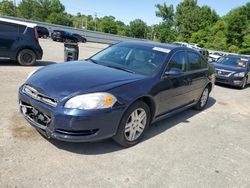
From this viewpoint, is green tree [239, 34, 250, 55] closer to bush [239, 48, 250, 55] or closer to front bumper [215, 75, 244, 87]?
bush [239, 48, 250, 55]

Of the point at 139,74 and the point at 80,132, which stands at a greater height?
the point at 139,74

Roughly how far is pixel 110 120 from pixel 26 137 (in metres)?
1.35

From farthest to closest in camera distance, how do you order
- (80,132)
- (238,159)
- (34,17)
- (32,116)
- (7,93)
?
(34,17) → (7,93) → (238,159) → (32,116) → (80,132)

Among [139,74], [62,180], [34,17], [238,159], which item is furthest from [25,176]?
[34,17]

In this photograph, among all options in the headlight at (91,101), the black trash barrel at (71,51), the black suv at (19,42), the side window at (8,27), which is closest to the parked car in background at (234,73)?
the black trash barrel at (71,51)

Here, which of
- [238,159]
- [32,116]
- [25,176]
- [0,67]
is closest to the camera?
[25,176]

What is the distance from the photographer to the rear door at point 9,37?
30.2ft

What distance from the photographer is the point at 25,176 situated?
3041 millimetres

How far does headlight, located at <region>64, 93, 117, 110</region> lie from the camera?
3375 mm

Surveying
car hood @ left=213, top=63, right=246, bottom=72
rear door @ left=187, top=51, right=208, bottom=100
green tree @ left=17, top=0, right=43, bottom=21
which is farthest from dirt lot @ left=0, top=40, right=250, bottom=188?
green tree @ left=17, top=0, right=43, bottom=21

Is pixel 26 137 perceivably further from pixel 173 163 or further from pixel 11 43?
pixel 11 43

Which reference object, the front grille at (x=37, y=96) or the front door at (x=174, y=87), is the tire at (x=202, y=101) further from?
the front grille at (x=37, y=96)

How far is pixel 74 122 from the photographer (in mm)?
3338

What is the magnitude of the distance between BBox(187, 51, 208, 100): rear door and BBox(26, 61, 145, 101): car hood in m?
1.82
